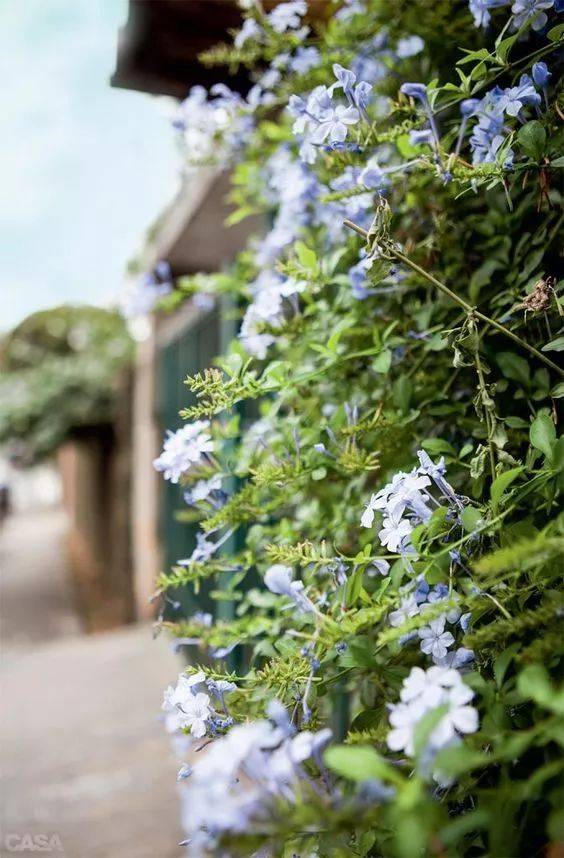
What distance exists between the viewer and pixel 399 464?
1.02 metres

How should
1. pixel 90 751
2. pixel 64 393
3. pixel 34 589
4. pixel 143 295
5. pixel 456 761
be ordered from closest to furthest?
pixel 456 761 → pixel 143 295 → pixel 90 751 → pixel 64 393 → pixel 34 589

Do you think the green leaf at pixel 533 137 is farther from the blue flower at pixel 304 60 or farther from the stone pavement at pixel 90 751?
the stone pavement at pixel 90 751

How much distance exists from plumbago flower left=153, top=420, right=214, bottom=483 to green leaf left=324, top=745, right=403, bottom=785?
0.49m

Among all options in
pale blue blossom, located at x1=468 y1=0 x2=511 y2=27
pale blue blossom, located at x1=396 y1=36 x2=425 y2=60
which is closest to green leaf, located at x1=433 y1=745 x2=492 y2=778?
pale blue blossom, located at x1=468 y1=0 x2=511 y2=27

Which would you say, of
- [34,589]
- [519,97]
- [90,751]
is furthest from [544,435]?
[34,589]

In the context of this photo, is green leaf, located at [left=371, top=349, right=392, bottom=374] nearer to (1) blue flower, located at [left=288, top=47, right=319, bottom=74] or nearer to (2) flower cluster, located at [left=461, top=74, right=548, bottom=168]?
(2) flower cluster, located at [left=461, top=74, right=548, bottom=168]

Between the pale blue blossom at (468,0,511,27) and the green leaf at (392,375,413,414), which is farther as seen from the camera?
the green leaf at (392,375,413,414)

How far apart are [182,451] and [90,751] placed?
205 centimetres

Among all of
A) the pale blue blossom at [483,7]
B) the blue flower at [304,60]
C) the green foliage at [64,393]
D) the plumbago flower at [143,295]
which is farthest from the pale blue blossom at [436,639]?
the green foliage at [64,393]

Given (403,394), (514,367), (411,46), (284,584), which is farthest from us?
(411,46)
